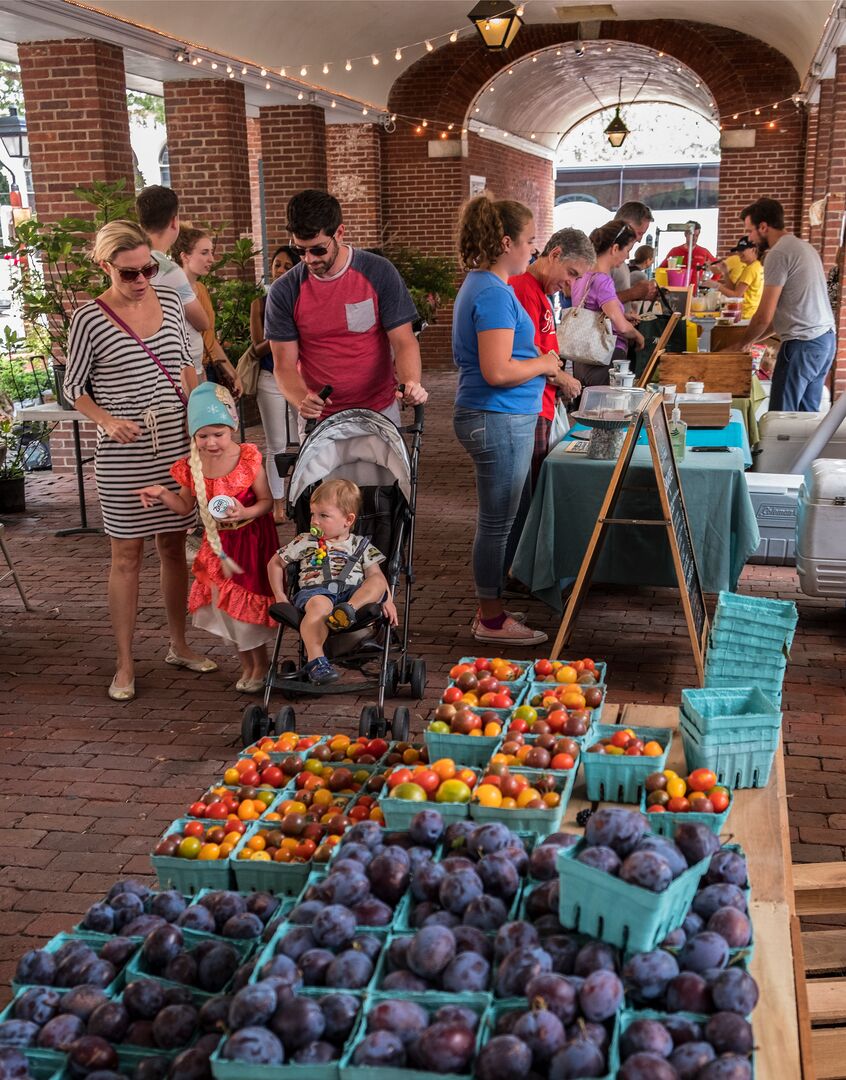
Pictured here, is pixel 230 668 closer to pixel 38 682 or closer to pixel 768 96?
pixel 38 682

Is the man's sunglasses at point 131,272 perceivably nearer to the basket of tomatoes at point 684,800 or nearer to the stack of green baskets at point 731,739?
the stack of green baskets at point 731,739

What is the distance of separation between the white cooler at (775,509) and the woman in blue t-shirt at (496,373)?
5.46ft

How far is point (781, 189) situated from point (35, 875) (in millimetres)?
15421

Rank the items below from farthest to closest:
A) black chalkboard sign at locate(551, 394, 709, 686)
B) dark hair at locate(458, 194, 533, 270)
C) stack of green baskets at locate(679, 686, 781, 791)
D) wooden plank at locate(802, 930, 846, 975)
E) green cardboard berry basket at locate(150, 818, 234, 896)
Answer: dark hair at locate(458, 194, 533, 270) < black chalkboard sign at locate(551, 394, 709, 686) < wooden plank at locate(802, 930, 846, 975) < stack of green baskets at locate(679, 686, 781, 791) < green cardboard berry basket at locate(150, 818, 234, 896)

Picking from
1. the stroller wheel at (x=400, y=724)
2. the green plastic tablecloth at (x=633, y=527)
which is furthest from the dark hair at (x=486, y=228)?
the stroller wheel at (x=400, y=724)

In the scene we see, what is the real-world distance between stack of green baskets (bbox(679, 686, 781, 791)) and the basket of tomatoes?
0.15 ft

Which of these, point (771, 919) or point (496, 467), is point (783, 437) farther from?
point (771, 919)

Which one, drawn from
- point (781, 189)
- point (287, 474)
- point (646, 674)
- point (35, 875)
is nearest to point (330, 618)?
point (287, 474)

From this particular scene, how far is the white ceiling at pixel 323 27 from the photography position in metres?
8.47

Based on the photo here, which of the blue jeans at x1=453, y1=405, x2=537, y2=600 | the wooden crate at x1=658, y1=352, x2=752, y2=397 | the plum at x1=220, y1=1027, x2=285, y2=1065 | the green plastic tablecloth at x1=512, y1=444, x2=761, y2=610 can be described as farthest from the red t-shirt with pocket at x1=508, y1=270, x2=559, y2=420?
the plum at x1=220, y1=1027, x2=285, y2=1065

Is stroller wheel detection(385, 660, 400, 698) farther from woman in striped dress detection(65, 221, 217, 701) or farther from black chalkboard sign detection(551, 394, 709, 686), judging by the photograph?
woman in striped dress detection(65, 221, 217, 701)

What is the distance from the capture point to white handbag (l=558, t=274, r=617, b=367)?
21.5ft

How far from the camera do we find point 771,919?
1955 mm

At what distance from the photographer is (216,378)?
6.82 m
